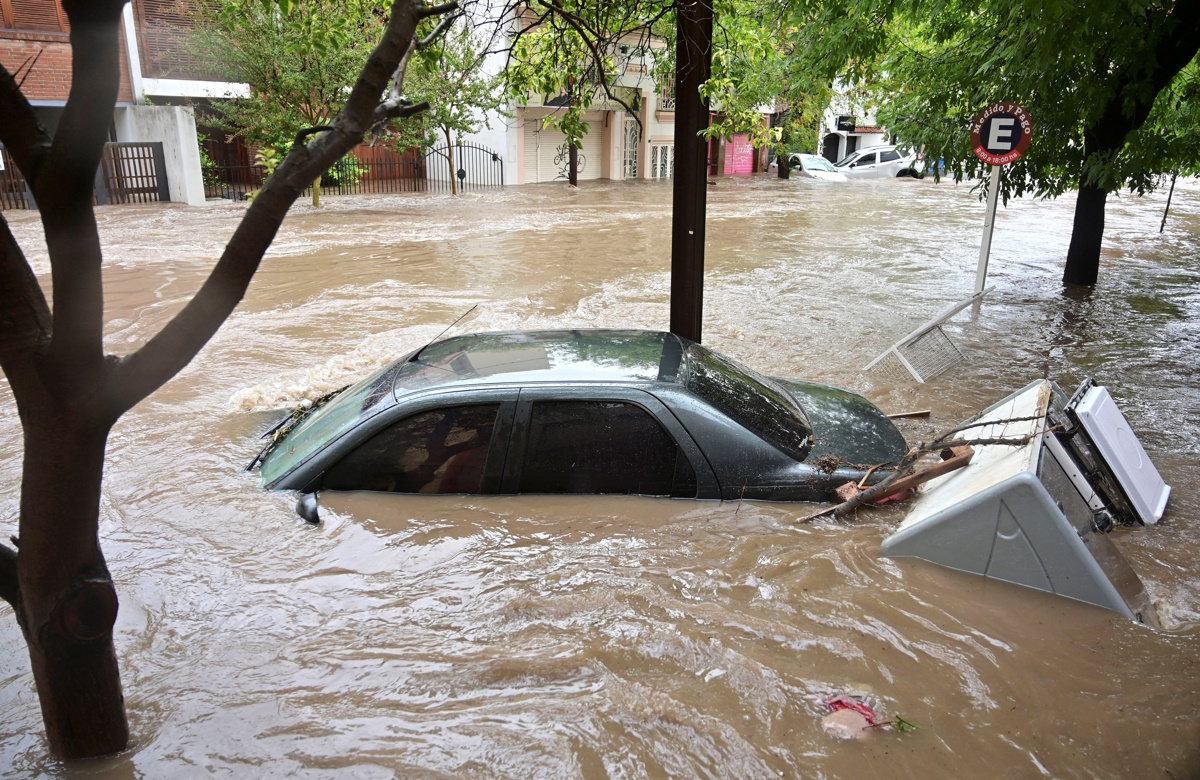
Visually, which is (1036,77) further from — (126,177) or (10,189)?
(10,189)

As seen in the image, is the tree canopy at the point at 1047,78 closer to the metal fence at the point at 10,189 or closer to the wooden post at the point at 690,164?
the wooden post at the point at 690,164

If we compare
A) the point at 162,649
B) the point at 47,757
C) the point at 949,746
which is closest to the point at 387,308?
the point at 162,649

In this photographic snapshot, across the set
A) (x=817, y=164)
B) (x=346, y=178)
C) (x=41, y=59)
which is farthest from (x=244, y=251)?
(x=817, y=164)

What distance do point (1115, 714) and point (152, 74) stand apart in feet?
83.9

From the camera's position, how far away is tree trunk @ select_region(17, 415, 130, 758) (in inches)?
101

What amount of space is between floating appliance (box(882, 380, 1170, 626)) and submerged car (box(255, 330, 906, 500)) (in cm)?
52

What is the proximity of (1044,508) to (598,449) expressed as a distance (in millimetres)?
2047

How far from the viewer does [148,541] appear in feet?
15.6

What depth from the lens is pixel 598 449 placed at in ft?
14.5

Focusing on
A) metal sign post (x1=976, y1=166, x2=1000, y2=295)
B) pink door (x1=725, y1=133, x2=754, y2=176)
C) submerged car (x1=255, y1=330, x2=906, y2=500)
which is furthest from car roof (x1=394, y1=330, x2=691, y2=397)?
pink door (x1=725, y1=133, x2=754, y2=176)

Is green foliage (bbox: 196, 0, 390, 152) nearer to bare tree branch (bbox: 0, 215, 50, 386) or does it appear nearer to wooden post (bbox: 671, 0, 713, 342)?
wooden post (bbox: 671, 0, 713, 342)

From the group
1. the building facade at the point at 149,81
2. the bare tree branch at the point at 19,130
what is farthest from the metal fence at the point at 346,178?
the bare tree branch at the point at 19,130

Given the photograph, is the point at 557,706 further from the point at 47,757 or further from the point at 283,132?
the point at 283,132

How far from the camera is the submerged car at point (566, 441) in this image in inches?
172
